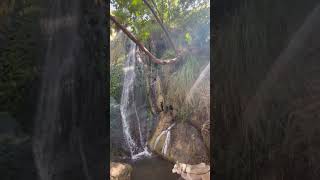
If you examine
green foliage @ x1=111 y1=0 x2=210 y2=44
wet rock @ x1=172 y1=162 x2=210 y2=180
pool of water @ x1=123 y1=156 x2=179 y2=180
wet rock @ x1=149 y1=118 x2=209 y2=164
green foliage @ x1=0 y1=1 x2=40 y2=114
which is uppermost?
green foliage @ x1=111 y1=0 x2=210 y2=44

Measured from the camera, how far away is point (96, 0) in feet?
4.29

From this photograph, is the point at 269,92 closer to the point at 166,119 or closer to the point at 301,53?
the point at 301,53

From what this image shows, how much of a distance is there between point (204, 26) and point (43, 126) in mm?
8077

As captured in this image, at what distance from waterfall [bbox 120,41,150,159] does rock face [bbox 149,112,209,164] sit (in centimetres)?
101

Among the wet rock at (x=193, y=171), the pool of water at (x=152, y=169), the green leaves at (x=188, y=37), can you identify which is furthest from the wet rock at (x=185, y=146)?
Result: the green leaves at (x=188, y=37)

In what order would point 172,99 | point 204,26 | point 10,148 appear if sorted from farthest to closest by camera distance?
point 204,26
point 172,99
point 10,148

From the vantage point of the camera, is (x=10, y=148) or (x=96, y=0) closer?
(x=10, y=148)

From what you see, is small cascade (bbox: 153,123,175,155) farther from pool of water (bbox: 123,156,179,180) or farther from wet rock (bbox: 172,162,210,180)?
wet rock (bbox: 172,162,210,180)

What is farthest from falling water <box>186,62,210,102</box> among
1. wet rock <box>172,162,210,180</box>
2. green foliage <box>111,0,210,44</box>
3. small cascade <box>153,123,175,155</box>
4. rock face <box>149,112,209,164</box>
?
wet rock <box>172,162,210,180</box>

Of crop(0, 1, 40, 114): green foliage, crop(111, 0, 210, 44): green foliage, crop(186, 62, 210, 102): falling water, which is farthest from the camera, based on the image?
crop(111, 0, 210, 44): green foliage

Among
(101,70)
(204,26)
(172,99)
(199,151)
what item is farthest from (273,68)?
(204,26)

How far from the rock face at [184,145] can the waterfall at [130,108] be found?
1.01 m

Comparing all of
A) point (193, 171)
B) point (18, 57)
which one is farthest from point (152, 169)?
point (18, 57)

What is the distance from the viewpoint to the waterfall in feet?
Answer: 29.3
